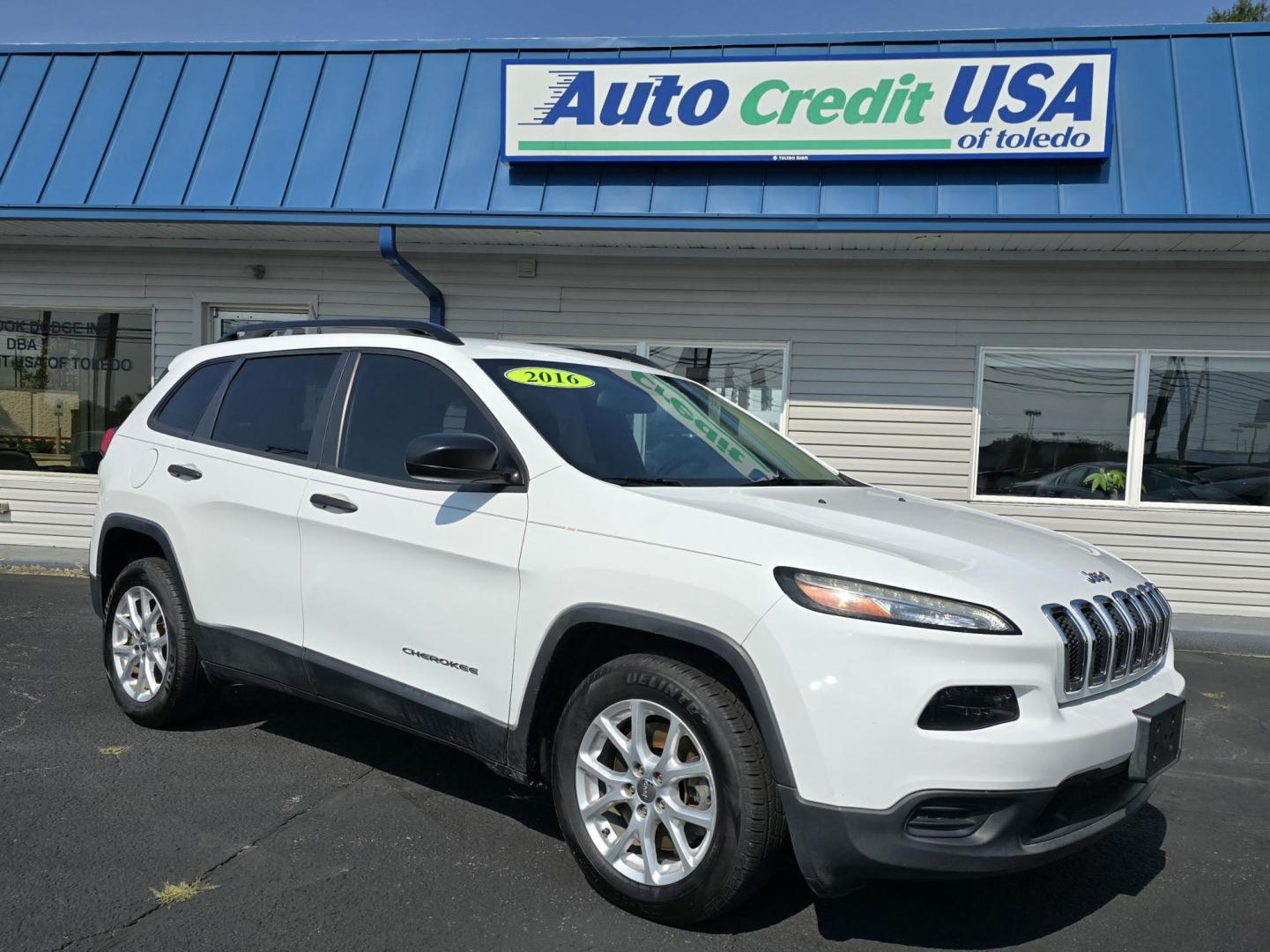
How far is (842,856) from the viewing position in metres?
2.68

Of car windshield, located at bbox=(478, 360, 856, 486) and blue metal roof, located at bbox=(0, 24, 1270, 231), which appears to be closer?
car windshield, located at bbox=(478, 360, 856, 486)

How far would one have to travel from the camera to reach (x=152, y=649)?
182 inches

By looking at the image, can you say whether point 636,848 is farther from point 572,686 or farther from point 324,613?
point 324,613

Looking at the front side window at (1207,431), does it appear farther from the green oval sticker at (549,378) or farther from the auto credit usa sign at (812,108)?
the green oval sticker at (549,378)

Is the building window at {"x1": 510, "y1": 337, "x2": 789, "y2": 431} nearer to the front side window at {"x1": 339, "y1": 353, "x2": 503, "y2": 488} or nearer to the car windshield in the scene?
the car windshield

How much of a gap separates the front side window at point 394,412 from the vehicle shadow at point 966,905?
1965 millimetres

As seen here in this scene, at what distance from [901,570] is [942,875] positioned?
2.67ft

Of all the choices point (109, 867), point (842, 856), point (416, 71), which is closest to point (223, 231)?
point (416, 71)

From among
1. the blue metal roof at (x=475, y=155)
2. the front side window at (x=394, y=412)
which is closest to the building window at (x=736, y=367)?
the blue metal roof at (x=475, y=155)

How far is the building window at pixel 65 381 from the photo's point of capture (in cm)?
1016

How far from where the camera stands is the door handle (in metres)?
3.81

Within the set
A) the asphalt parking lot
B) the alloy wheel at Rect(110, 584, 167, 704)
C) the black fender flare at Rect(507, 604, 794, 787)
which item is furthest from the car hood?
the alloy wheel at Rect(110, 584, 167, 704)

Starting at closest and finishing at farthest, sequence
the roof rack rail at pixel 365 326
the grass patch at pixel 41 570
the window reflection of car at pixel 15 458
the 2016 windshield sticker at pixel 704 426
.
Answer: the 2016 windshield sticker at pixel 704 426, the roof rack rail at pixel 365 326, the grass patch at pixel 41 570, the window reflection of car at pixel 15 458

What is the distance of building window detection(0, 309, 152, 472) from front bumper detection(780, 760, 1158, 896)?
30.7 feet
